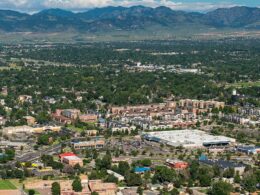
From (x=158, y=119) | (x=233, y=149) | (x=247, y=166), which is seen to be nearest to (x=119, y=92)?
(x=158, y=119)

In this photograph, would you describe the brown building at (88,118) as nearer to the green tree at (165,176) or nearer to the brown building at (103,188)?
the green tree at (165,176)

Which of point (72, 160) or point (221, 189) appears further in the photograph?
point (72, 160)

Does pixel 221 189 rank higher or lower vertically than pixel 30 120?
higher

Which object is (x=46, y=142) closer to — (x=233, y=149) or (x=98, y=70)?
(x=233, y=149)

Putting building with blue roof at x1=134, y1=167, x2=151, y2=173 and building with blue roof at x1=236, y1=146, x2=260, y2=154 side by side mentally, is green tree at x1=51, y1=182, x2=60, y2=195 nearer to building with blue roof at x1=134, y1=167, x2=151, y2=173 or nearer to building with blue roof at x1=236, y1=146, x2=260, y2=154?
building with blue roof at x1=134, y1=167, x2=151, y2=173

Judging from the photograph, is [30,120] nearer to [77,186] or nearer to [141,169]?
[141,169]

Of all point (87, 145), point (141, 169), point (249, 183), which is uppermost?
point (249, 183)

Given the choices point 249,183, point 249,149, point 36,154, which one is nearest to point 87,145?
point 36,154

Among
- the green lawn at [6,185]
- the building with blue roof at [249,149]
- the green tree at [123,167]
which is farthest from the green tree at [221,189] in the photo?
the building with blue roof at [249,149]
